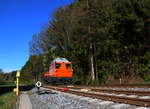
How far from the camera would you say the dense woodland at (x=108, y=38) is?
2447cm

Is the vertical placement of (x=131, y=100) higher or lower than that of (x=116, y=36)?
lower

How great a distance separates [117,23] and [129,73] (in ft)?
21.1

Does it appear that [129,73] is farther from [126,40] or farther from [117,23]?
[117,23]

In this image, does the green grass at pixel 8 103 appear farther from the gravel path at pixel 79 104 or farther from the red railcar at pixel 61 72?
the red railcar at pixel 61 72

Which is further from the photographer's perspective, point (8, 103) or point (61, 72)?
point (61, 72)

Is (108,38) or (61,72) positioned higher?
(108,38)

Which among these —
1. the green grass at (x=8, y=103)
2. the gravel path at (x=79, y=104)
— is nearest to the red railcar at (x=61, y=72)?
the green grass at (x=8, y=103)

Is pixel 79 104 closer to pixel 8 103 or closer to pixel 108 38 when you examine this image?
pixel 8 103

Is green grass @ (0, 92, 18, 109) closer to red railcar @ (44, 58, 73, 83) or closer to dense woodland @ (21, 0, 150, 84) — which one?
red railcar @ (44, 58, 73, 83)

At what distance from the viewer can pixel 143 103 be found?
7.53 meters

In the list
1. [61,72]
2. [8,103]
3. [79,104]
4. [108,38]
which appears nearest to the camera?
[79,104]

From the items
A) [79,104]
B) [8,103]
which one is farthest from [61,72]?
[79,104]

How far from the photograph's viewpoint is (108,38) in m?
29.5

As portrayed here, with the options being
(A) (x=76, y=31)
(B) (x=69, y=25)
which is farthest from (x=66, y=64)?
(B) (x=69, y=25)
